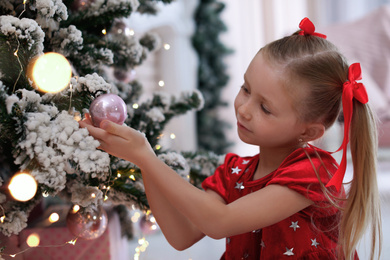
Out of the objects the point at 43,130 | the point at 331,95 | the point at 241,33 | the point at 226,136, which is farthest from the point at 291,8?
the point at 43,130

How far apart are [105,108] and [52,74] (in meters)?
0.14

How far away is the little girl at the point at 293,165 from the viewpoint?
753 millimetres

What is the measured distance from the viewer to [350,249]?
2.63 feet

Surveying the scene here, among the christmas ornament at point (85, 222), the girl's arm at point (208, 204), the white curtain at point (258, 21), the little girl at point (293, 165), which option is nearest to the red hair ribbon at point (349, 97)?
the little girl at point (293, 165)

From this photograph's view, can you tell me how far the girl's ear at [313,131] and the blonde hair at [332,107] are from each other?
12mm

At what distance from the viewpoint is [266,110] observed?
799mm

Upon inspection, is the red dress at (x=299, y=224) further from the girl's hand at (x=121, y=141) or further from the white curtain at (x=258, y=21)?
the white curtain at (x=258, y=21)

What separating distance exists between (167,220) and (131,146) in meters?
0.22

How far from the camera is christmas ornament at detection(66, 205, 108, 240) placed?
92 cm

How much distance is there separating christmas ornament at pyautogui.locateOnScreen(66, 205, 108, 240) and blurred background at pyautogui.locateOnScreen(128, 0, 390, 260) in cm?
46

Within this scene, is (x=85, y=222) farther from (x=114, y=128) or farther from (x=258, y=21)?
(x=258, y=21)

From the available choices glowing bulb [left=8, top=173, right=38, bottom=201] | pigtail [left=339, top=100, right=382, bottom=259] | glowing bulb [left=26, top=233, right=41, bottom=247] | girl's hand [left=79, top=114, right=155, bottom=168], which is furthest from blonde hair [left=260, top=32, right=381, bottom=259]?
glowing bulb [left=26, top=233, right=41, bottom=247]

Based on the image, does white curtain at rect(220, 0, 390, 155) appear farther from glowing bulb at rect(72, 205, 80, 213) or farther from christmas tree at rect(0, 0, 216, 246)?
glowing bulb at rect(72, 205, 80, 213)

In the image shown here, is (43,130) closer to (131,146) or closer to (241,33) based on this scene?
(131,146)
